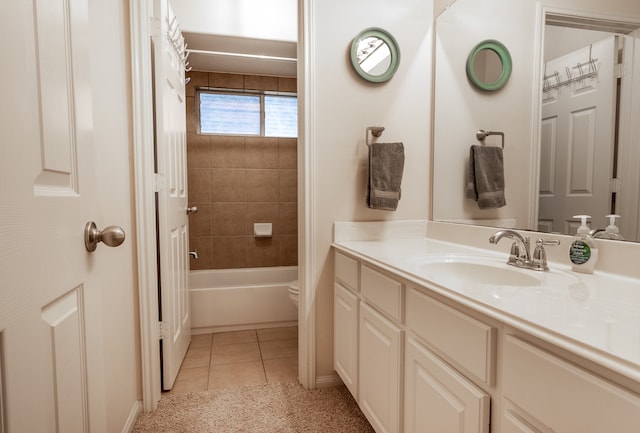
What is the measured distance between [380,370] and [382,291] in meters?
0.30

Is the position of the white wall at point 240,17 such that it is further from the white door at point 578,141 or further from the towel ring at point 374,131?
the white door at point 578,141

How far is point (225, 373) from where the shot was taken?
2098 millimetres

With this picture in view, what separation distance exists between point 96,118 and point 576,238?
5.45 feet

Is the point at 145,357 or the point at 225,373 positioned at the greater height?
the point at 145,357

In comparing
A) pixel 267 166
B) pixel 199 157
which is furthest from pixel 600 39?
pixel 199 157

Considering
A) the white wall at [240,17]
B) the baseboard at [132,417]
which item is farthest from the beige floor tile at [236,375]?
the white wall at [240,17]

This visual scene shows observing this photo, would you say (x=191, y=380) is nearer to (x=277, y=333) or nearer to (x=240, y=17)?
(x=277, y=333)

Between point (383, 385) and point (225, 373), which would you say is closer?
point (383, 385)

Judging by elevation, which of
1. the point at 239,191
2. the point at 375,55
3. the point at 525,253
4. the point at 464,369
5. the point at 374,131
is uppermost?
the point at 375,55

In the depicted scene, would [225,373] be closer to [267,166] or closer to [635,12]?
[267,166]

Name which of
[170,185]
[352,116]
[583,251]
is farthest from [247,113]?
[583,251]

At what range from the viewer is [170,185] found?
190 cm

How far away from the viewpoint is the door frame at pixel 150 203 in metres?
1.60

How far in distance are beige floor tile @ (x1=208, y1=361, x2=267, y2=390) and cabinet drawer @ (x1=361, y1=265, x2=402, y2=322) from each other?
1005mm
